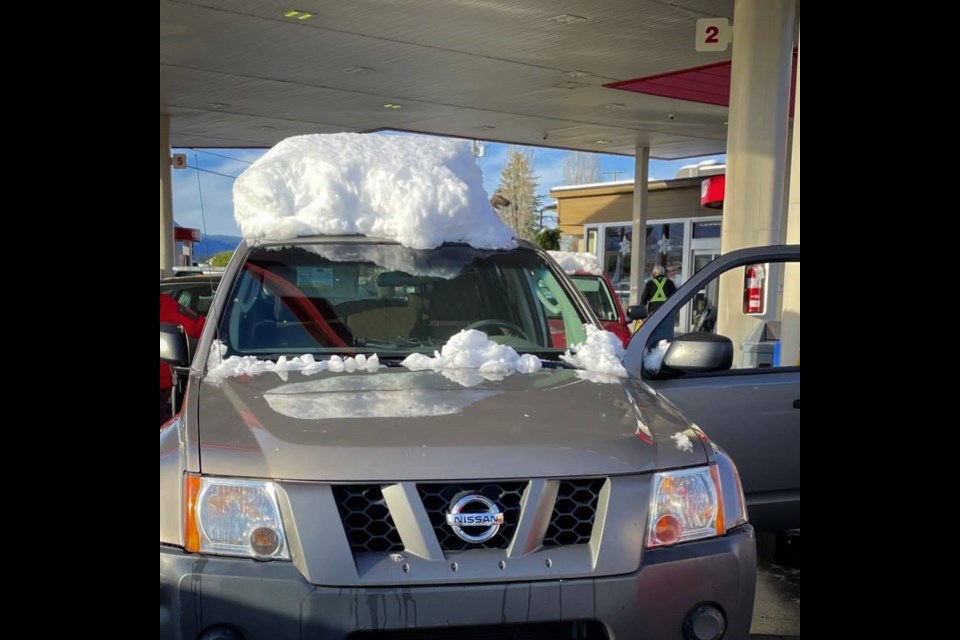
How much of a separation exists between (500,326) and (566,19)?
11087 mm

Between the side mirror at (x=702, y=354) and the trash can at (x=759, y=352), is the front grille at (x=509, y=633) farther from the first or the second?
the trash can at (x=759, y=352)

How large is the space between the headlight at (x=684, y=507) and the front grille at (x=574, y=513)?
6.9 inches

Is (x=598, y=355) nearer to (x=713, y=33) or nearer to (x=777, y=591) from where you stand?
(x=777, y=591)

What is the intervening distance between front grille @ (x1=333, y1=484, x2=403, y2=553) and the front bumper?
148 mm

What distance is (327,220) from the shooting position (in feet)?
13.8

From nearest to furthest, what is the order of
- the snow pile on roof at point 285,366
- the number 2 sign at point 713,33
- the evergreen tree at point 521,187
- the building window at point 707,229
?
1. the snow pile on roof at point 285,366
2. the number 2 sign at point 713,33
3. the building window at point 707,229
4. the evergreen tree at point 521,187

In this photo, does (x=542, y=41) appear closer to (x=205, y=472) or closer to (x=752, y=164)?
(x=752, y=164)

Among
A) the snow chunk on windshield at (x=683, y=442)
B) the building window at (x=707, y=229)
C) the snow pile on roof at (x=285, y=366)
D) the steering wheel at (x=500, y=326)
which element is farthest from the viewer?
the building window at (x=707, y=229)

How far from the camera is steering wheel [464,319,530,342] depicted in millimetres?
4246

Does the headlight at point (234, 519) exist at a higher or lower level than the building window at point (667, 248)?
lower

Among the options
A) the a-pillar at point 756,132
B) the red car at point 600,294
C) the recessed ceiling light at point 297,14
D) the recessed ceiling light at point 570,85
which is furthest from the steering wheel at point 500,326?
the recessed ceiling light at point 570,85

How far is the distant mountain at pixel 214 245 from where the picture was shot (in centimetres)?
382

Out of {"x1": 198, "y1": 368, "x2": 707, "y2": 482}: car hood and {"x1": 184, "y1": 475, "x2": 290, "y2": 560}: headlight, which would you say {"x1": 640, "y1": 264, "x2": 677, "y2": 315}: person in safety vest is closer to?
{"x1": 198, "y1": 368, "x2": 707, "y2": 482}: car hood
